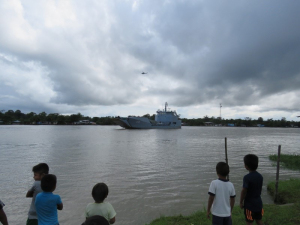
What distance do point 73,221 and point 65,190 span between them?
3158 millimetres

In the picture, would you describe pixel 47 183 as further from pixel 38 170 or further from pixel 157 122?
pixel 157 122

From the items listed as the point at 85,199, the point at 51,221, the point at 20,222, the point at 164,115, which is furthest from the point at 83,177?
the point at 164,115

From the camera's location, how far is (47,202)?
315 centimetres

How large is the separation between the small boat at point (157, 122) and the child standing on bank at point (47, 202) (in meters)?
72.3

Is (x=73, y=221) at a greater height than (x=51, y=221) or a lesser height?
lesser

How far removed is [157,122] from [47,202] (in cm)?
8070

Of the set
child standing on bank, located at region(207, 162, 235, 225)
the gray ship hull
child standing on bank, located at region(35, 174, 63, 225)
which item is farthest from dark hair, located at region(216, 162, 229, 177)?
the gray ship hull

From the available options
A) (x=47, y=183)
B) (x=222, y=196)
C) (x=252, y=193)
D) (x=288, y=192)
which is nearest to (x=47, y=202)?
(x=47, y=183)

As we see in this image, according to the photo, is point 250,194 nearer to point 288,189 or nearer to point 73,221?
point 73,221

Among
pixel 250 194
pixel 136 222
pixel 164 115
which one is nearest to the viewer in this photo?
pixel 250 194

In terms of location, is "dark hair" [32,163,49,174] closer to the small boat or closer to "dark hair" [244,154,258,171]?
"dark hair" [244,154,258,171]

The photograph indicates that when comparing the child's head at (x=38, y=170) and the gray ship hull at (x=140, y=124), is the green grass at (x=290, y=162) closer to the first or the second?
the child's head at (x=38, y=170)

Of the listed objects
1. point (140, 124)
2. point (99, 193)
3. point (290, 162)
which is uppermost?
point (140, 124)

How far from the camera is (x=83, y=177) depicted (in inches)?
440
